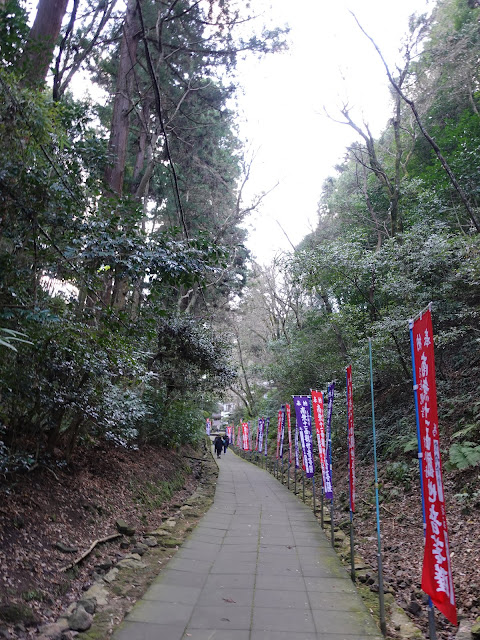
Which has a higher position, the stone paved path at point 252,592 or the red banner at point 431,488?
the red banner at point 431,488

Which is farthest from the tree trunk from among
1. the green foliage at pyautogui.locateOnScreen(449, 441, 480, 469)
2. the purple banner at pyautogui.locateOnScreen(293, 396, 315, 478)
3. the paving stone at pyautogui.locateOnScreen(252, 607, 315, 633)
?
the green foliage at pyautogui.locateOnScreen(449, 441, 480, 469)

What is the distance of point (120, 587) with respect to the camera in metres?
4.43

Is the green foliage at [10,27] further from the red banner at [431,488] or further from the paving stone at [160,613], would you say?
the paving stone at [160,613]

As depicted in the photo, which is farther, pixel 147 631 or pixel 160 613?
pixel 160 613

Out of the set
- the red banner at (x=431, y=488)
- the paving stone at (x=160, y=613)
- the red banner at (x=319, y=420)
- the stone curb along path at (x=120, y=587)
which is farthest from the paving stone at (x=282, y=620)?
the red banner at (x=319, y=420)

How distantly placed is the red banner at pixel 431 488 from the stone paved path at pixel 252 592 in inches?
39.8

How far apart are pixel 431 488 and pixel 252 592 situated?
2.44m

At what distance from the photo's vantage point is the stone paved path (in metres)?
3.59

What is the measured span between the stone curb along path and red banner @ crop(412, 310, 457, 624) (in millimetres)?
2414

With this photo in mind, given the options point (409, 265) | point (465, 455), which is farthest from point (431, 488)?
point (409, 265)

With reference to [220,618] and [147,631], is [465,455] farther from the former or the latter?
[147,631]

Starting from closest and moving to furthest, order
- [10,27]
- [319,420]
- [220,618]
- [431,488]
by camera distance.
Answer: [431,488]
[220,618]
[10,27]
[319,420]

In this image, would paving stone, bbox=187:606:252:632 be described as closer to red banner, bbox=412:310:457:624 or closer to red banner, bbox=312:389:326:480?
red banner, bbox=412:310:457:624

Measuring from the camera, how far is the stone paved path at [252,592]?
3.59 m
